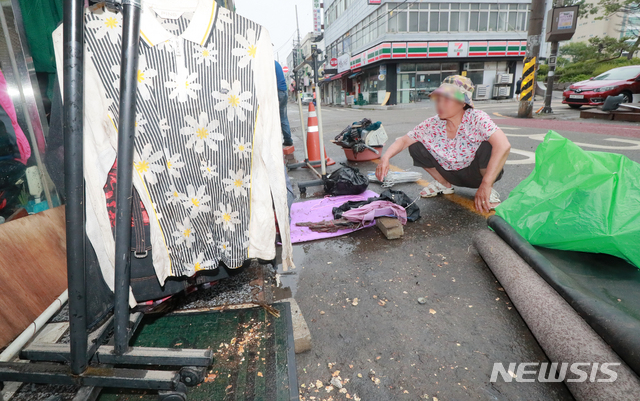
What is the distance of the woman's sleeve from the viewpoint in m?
2.97

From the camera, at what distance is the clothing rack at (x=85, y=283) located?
0.97m

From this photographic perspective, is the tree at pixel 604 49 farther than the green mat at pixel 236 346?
Yes

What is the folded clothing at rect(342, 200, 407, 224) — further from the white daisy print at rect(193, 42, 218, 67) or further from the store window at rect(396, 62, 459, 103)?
the store window at rect(396, 62, 459, 103)

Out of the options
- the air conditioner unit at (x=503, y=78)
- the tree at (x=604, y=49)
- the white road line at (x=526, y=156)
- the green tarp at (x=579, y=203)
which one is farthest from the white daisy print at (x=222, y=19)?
the tree at (x=604, y=49)

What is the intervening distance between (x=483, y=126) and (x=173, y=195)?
8.82 feet

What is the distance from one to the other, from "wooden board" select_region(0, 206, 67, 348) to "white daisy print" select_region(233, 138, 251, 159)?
1.30 m

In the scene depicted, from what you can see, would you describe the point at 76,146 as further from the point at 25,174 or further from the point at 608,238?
the point at 608,238

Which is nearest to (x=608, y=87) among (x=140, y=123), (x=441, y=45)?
(x=140, y=123)

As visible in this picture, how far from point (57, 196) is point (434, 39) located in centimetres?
3036

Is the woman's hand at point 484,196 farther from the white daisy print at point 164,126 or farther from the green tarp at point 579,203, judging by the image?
the white daisy print at point 164,126

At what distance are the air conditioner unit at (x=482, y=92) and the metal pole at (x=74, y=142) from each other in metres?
31.1

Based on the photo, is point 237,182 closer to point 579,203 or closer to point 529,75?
point 579,203

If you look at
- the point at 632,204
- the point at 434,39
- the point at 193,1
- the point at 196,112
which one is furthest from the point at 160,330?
the point at 434,39

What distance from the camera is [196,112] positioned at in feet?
4.88
